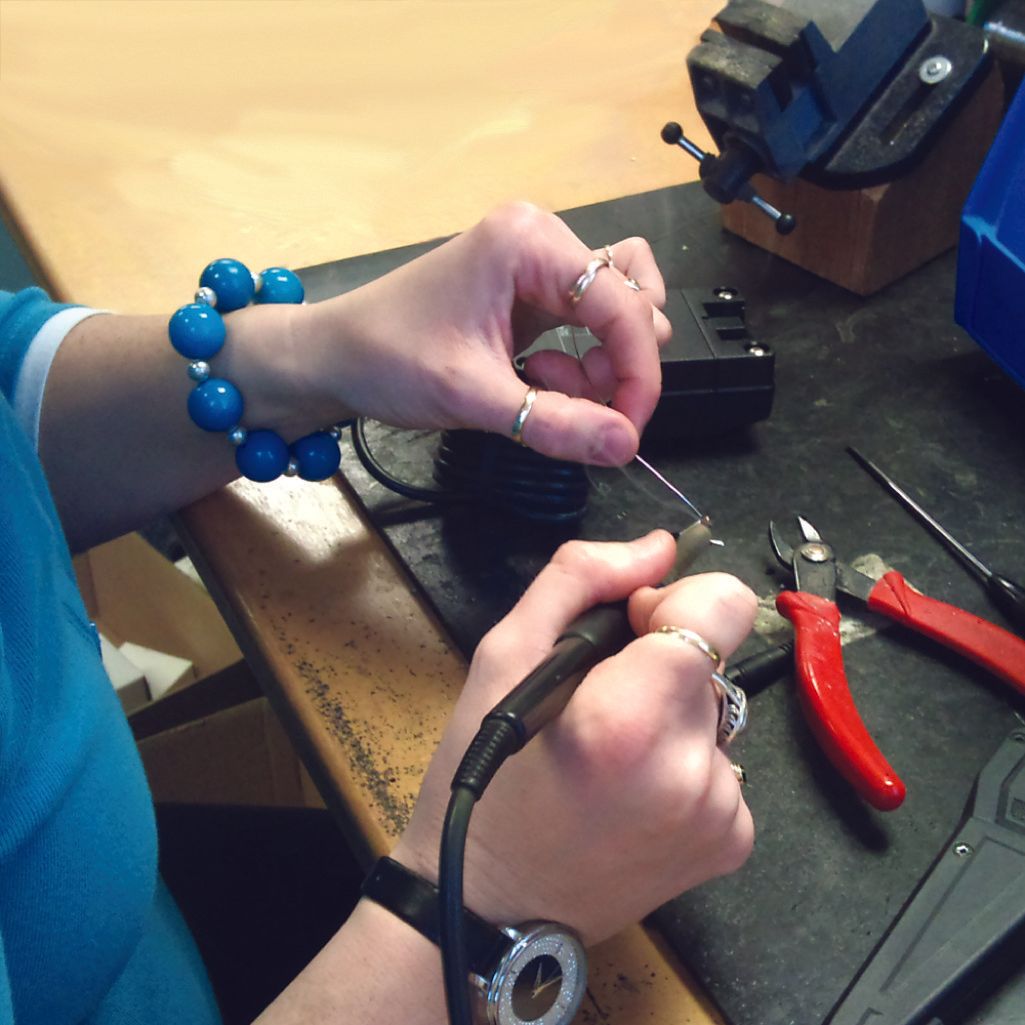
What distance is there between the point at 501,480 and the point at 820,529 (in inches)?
7.4

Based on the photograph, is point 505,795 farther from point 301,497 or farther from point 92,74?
point 92,74

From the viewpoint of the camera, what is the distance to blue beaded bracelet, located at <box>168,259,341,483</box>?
1.90 ft

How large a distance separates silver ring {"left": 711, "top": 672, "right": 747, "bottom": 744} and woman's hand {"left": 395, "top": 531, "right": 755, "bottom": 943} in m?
0.01

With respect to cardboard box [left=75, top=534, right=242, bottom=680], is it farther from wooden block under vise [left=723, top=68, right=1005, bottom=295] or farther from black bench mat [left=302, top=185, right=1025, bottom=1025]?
wooden block under vise [left=723, top=68, right=1005, bottom=295]

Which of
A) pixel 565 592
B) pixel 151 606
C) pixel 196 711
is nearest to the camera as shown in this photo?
pixel 565 592

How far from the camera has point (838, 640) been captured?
0.52 m

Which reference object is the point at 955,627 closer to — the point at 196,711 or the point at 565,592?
the point at 565,592

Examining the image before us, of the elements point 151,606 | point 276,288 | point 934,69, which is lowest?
point 151,606

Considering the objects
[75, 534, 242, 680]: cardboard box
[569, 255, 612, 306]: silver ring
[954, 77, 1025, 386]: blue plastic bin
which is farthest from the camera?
[75, 534, 242, 680]: cardboard box

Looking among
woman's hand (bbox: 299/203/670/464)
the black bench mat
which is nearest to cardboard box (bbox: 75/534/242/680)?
the black bench mat

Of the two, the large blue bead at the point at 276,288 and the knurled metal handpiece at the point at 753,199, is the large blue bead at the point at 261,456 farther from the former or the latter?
the knurled metal handpiece at the point at 753,199

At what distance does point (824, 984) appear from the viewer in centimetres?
41

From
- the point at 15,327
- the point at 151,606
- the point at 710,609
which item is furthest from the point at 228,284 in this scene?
the point at 151,606

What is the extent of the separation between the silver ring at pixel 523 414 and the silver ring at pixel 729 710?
0.16 m
